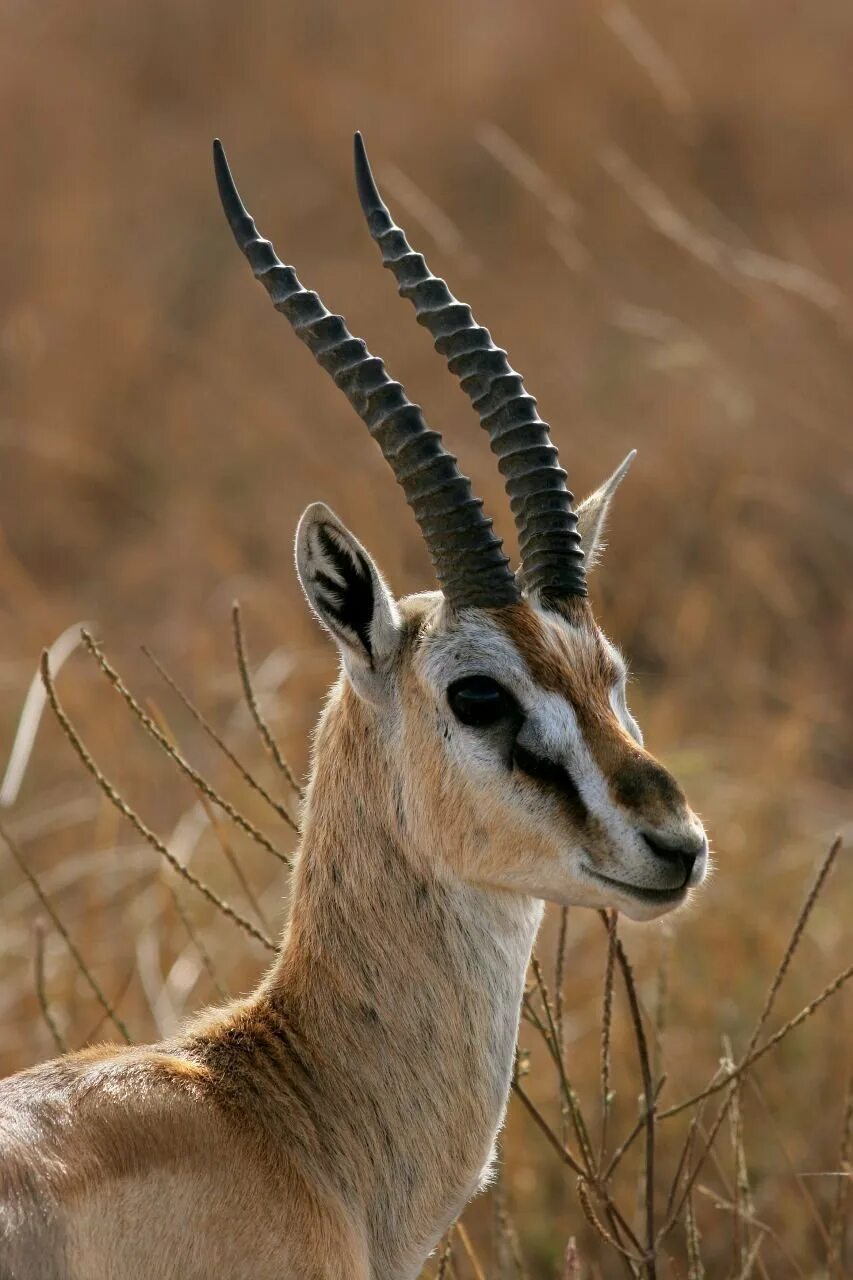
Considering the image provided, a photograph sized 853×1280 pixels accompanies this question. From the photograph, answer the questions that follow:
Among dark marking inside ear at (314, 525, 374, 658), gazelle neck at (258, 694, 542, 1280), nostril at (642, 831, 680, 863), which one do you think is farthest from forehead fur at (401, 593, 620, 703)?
nostril at (642, 831, 680, 863)

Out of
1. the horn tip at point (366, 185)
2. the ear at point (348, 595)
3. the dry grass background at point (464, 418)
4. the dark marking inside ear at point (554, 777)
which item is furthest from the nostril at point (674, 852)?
the dry grass background at point (464, 418)

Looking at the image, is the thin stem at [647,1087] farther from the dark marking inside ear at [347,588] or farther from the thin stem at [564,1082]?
the dark marking inside ear at [347,588]

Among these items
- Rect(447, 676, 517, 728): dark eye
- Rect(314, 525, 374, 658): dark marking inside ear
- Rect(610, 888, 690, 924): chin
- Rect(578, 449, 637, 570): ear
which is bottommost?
Rect(610, 888, 690, 924): chin

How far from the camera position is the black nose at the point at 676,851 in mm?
3359

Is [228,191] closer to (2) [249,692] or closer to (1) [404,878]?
(2) [249,692]

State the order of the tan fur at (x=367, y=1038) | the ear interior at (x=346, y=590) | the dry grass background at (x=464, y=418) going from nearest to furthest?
the tan fur at (x=367, y=1038) < the ear interior at (x=346, y=590) < the dry grass background at (x=464, y=418)

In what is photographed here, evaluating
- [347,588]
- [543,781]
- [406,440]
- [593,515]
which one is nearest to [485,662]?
[543,781]

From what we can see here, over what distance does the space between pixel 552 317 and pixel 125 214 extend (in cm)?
605

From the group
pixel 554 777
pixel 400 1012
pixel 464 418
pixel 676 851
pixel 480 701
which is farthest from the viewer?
pixel 464 418

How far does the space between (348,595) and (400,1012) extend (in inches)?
37.2

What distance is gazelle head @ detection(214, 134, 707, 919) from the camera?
3439 mm

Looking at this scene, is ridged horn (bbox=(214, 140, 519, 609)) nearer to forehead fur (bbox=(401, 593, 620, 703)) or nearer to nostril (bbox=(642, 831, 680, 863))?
forehead fur (bbox=(401, 593, 620, 703))

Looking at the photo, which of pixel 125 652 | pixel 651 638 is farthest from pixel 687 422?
pixel 125 652

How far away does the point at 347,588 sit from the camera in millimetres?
3857
